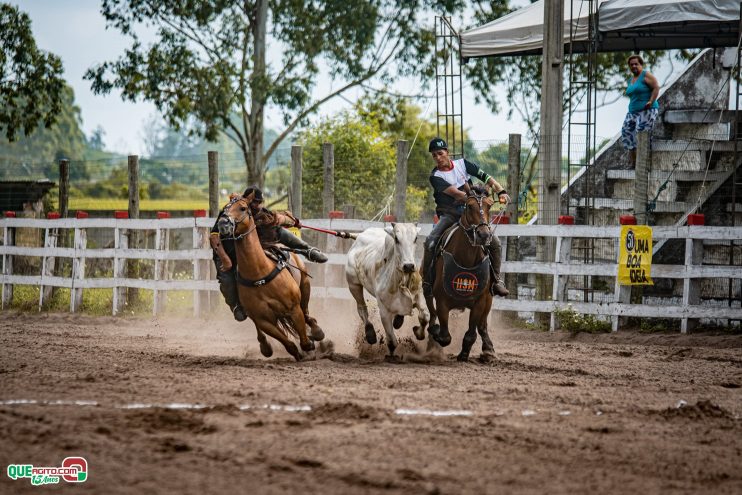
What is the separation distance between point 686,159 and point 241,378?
10631 millimetres

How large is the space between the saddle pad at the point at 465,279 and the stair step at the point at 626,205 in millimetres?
6002

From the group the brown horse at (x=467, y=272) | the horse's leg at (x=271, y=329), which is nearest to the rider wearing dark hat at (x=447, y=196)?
the brown horse at (x=467, y=272)

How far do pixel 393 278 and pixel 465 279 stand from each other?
0.85 m

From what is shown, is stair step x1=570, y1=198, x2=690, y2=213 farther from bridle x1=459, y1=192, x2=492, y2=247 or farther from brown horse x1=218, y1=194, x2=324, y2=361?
brown horse x1=218, y1=194, x2=324, y2=361

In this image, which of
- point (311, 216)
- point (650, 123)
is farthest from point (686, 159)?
point (311, 216)

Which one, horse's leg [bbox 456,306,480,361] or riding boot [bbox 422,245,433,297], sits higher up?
riding boot [bbox 422,245,433,297]

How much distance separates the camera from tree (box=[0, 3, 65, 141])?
87.2 ft

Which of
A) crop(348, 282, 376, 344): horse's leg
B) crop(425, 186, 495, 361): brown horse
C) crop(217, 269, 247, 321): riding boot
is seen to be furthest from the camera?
crop(348, 282, 376, 344): horse's leg

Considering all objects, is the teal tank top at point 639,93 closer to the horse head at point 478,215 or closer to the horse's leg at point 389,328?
the horse head at point 478,215

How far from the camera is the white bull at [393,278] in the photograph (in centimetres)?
1082

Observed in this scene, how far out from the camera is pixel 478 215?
10750 mm

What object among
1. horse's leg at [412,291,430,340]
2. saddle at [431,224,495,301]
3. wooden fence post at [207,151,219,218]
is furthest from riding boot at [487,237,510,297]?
wooden fence post at [207,151,219,218]

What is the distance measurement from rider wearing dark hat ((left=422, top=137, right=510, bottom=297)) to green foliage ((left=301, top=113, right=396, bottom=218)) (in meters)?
8.81

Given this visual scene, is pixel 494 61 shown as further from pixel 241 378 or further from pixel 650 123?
pixel 241 378
